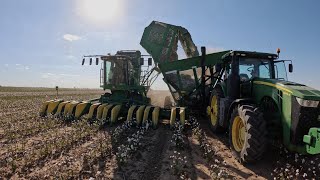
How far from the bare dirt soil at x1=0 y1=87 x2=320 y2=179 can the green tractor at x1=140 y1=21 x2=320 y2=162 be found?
0.58 meters

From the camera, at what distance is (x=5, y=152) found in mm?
7645

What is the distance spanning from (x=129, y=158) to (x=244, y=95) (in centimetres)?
366

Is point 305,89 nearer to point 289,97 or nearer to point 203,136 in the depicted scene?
point 289,97

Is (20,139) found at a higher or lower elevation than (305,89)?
lower

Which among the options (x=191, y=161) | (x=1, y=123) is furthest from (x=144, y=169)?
(x=1, y=123)

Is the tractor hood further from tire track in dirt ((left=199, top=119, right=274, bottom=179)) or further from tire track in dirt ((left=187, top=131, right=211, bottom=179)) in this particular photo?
tire track in dirt ((left=187, top=131, right=211, bottom=179))

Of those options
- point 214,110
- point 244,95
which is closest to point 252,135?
point 244,95

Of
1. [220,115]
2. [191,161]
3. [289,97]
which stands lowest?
[191,161]

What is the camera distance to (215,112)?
10.6 meters

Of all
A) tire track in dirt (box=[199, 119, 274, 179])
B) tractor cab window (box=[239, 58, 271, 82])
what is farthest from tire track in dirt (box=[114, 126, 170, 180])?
tractor cab window (box=[239, 58, 271, 82])

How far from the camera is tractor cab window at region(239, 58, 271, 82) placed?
29.4 feet

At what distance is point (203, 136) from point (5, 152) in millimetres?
5862

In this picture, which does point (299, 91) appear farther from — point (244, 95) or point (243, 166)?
point (244, 95)

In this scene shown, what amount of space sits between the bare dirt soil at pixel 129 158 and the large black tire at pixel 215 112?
276mm
